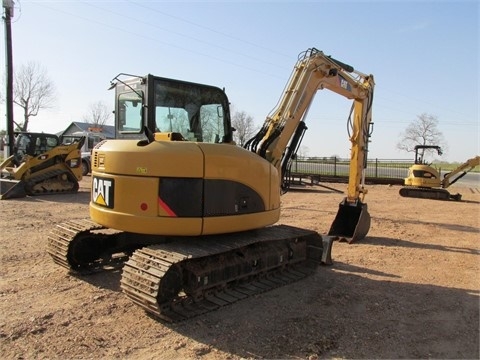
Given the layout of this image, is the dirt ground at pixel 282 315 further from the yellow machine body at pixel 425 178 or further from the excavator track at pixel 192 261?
the yellow machine body at pixel 425 178

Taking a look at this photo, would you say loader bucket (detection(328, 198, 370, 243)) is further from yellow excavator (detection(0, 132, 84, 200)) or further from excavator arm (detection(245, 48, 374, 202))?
yellow excavator (detection(0, 132, 84, 200))

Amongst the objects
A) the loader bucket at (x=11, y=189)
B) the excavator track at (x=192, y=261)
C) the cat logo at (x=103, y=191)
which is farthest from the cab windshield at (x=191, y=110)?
the loader bucket at (x=11, y=189)

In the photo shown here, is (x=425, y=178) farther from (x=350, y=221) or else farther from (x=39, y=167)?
(x=39, y=167)

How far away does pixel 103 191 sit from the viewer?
17.0ft

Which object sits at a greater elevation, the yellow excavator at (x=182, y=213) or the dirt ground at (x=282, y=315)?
the yellow excavator at (x=182, y=213)

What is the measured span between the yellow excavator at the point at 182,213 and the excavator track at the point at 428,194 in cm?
1296

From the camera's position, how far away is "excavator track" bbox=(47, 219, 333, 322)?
4566 millimetres

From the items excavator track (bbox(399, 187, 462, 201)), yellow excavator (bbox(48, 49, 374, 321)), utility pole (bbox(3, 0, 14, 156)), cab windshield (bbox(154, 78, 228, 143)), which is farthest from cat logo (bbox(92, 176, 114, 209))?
excavator track (bbox(399, 187, 462, 201))

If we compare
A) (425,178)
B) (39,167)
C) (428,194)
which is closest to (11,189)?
(39,167)

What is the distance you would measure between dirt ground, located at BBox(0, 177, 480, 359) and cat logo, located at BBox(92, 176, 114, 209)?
3.88 feet

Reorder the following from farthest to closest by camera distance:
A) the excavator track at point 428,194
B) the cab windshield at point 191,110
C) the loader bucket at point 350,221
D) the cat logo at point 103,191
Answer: the excavator track at point 428,194 < the loader bucket at point 350,221 < the cab windshield at point 191,110 < the cat logo at point 103,191

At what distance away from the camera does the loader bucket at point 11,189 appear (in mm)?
13805

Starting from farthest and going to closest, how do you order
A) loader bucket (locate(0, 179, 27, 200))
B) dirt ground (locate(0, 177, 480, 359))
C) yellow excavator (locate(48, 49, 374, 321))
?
loader bucket (locate(0, 179, 27, 200)) < yellow excavator (locate(48, 49, 374, 321)) < dirt ground (locate(0, 177, 480, 359))

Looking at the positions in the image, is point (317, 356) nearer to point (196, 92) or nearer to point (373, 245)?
point (196, 92)
